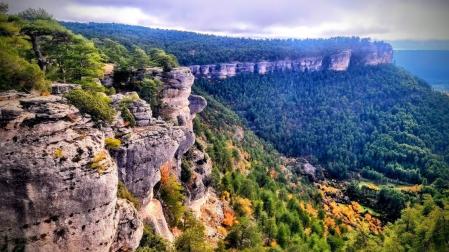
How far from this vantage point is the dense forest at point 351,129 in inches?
5906

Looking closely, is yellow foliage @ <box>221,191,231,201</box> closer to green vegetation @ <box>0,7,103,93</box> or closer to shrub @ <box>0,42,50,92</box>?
green vegetation @ <box>0,7,103,93</box>

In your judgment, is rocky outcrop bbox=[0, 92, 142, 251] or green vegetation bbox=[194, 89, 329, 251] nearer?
rocky outcrop bbox=[0, 92, 142, 251]

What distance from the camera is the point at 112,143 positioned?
2961 cm

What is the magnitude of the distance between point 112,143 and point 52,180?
317 inches

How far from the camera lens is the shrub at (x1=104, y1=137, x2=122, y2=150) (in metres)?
29.2

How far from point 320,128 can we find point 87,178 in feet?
530

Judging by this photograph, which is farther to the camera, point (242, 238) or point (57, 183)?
point (242, 238)

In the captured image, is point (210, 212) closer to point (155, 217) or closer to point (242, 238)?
point (242, 238)

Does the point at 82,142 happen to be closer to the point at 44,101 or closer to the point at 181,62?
the point at 44,101

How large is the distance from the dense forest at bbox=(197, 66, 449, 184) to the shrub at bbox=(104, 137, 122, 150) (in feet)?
404

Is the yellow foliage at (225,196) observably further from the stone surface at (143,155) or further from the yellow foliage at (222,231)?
the stone surface at (143,155)

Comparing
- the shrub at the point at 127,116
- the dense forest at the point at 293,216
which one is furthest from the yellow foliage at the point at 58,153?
the dense forest at the point at 293,216

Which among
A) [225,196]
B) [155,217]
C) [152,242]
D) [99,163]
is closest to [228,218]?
[225,196]

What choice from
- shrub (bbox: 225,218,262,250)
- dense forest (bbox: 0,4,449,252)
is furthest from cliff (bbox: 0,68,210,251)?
shrub (bbox: 225,218,262,250)
